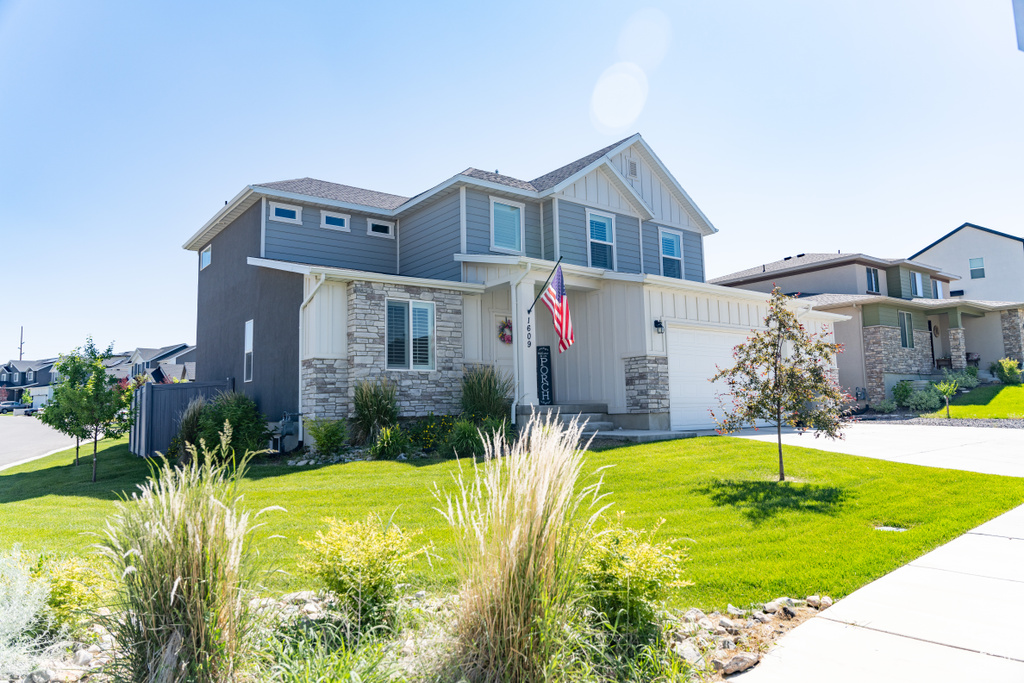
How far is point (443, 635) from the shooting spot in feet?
9.55

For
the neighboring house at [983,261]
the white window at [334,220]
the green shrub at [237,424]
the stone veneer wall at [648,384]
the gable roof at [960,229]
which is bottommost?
the green shrub at [237,424]

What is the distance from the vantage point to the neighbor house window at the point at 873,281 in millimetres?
24016

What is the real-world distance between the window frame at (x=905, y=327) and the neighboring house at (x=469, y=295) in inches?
249

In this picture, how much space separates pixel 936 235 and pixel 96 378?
38.0 m

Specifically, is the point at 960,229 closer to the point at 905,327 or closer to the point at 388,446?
the point at 905,327

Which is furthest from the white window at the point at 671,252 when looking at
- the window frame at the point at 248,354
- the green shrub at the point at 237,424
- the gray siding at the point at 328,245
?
the green shrub at the point at 237,424

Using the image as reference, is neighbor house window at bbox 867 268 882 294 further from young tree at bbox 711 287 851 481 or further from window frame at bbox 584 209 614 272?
young tree at bbox 711 287 851 481

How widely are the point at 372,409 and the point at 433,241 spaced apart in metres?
5.28

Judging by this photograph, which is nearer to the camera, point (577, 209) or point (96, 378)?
point (96, 378)

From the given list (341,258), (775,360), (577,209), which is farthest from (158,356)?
(775,360)

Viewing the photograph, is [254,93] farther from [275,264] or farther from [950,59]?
[950,59]

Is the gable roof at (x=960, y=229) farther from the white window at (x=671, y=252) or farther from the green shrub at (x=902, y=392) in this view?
the white window at (x=671, y=252)

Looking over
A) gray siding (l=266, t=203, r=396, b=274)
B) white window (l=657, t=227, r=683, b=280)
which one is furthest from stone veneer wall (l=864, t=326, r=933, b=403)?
gray siding (l=266, t=203, r=396, b=274)

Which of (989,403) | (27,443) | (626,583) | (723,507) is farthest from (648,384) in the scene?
(27,443)
